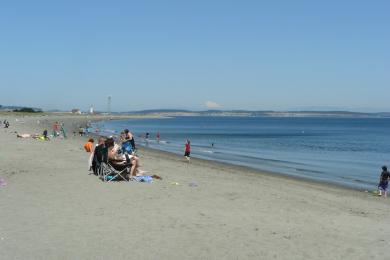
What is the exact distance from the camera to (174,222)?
29.9 feet

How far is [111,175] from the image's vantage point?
14180mm

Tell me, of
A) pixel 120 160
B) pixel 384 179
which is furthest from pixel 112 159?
pixel 384 179

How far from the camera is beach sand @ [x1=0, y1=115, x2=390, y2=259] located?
290 inches

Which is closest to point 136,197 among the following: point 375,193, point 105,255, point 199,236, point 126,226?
point 126,226

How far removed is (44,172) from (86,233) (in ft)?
26.2

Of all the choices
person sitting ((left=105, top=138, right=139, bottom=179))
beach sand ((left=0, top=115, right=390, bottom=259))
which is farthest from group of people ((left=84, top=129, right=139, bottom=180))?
beach sand ((left=0, top=115, right=390, bottom=259))

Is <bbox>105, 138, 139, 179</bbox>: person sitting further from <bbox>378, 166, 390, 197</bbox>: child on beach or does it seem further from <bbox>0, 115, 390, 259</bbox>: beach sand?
<bbox>378, 166, 390, 197</bbox>: child on beach

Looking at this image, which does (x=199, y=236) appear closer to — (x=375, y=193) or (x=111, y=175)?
(x=111, y=175)

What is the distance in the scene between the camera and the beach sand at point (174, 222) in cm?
737

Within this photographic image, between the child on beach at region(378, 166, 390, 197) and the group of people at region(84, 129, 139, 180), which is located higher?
the group of people at region(84, 129, 139, 180)

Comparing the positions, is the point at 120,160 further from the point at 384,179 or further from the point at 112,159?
the point at 384,179

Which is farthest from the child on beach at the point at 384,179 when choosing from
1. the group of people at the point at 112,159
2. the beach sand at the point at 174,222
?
the group of people at the point at 112,159

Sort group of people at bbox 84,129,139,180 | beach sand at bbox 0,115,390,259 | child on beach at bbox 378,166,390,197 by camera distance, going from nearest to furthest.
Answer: beach sand at bbox 0,115,390,259 → group of people at bbox 84,129,139,180 → child on beach at bbox 378,166,390,197

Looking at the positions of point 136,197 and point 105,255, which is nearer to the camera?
point 105,255
